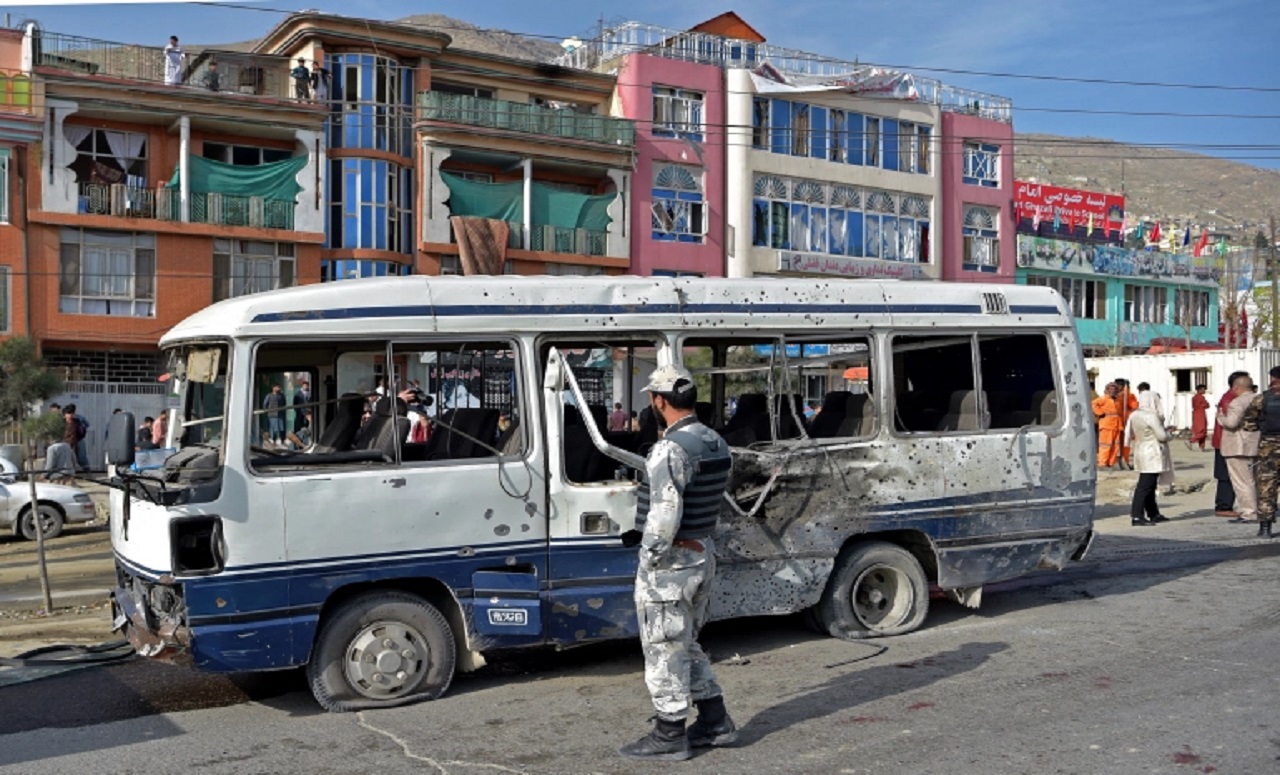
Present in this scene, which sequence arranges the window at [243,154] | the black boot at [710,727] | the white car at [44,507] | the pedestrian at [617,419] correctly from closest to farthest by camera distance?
the black boot at [710,727] → the pedestrian at [617,419] → the white car at [44,507] → the window at [243,154]

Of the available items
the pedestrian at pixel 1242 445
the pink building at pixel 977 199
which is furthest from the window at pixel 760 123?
the pedestrian at pixel 1242 445

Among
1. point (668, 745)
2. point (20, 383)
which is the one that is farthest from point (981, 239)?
point (668, 745)

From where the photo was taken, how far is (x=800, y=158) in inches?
1633

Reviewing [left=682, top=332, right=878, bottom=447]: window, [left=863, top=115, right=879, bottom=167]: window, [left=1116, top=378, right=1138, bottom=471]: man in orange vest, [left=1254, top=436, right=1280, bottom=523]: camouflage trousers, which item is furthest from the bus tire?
[left=863, top=115, right=879, bottom=167]: window

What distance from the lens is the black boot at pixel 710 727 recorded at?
19.2ft

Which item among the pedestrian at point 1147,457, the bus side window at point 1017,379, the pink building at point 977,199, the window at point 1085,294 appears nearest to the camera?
the bus side window at point 1017,379

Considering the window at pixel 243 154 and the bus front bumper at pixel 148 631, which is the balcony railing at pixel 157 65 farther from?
the bus front bumper at pixel 148 631

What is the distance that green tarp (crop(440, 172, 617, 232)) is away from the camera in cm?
3506

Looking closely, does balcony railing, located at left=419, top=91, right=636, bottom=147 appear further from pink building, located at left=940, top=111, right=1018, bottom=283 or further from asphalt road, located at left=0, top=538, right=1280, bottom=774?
asphalt road, located at left=0, top=538, right=1280, bottom=774

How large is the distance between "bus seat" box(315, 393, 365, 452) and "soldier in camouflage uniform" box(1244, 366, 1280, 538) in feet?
33.3

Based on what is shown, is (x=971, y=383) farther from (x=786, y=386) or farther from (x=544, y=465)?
(x=544, y=465)

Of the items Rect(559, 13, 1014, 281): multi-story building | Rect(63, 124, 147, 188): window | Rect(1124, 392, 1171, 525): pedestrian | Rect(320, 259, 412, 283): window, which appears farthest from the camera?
Rect(559, 13, 1014, 281): multi-story building

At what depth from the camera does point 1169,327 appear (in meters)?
56.5

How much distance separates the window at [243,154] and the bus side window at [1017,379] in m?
27.4
